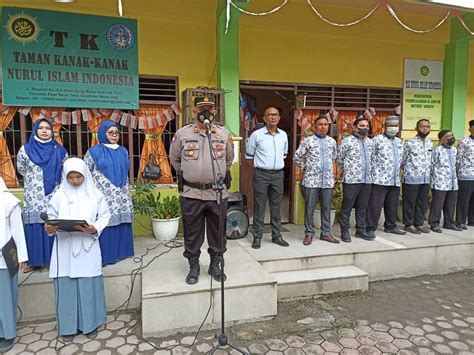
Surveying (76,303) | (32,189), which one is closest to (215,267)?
(76,303)

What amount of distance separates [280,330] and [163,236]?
2.07 m

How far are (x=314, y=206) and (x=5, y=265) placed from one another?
3.34 m

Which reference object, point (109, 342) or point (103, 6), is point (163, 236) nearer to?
point (109, 342)

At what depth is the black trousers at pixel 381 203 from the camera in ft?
16.1

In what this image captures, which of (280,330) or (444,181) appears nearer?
(280,330)

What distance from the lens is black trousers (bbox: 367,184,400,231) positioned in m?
4.90

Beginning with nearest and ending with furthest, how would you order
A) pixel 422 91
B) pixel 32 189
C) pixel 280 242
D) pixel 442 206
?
pixel 32 189 < pixel 280 242 < pixel 442 206 < pixel 422 91

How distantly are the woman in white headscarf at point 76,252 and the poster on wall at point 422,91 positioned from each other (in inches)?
208

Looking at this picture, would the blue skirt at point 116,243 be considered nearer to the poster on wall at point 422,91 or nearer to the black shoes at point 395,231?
the black shoes at point 395,231

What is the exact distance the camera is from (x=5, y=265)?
9.01 feet

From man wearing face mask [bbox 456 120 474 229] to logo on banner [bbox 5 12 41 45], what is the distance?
600 centimetres

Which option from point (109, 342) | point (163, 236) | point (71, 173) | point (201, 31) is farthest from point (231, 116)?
point (109, 342)

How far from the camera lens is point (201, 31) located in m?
5.21

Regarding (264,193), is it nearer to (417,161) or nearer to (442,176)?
(417,161)
